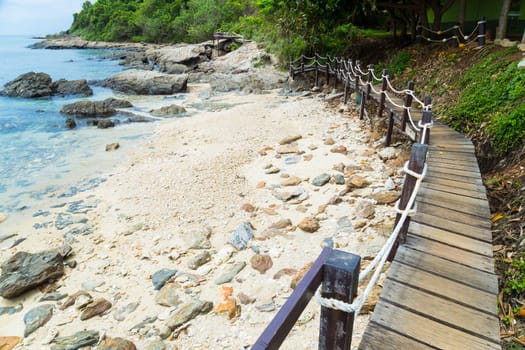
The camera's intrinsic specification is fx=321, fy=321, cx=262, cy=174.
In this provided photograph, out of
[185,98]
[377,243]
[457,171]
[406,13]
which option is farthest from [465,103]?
[185,98]

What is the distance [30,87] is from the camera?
23938mm

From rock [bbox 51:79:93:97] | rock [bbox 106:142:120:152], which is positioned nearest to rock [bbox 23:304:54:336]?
rock [bbox 106:142:120:152]

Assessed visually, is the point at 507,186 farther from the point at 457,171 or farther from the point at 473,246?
the point at 473,246

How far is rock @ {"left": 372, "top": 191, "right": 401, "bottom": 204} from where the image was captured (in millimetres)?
5820

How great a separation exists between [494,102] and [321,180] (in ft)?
11.9

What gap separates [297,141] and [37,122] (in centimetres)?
1454

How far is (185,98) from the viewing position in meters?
20.9

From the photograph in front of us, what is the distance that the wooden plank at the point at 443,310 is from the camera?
2369mm

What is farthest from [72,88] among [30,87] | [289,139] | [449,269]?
[449,269]

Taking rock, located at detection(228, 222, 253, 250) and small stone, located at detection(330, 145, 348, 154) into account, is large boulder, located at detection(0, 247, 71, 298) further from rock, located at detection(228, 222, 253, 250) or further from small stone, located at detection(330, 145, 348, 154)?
small stone, located at detection(330, 145, 348, 154)

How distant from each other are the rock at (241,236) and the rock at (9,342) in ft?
10.4

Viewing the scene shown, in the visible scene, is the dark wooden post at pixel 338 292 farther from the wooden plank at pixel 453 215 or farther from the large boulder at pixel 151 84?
the large boulder at pixel 151 84

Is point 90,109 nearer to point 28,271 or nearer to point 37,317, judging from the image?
point 28,271

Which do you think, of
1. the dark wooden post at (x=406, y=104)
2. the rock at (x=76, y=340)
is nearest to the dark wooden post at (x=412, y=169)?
the rock at (x=76, y=340)
